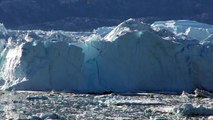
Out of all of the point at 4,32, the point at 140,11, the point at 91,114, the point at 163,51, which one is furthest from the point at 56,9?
the point at 91,114

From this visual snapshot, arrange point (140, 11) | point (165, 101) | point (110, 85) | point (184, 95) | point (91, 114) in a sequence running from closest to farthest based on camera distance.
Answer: point (91, 114) < point (165, 101) < point (184, 95) < point (110, 85) < point (140, 11)

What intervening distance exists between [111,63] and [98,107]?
705 centimetres

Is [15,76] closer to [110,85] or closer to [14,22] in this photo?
[110,85]

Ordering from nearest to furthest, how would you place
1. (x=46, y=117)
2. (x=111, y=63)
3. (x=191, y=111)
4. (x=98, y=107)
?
(x=46, y=117), (x=191, y=111), (x=98, y=107), (x=111, y=63)

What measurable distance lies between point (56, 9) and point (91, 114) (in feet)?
128

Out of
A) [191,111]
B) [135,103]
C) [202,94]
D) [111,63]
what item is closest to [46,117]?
[191,111]

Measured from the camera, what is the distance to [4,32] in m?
27.6

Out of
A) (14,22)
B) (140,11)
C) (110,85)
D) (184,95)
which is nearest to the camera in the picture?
(184,95)

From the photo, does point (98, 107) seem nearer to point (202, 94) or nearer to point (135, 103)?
point (135, 103)

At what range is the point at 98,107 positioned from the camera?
17281mm

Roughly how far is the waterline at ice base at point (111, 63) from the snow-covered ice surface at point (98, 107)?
128 centimetres

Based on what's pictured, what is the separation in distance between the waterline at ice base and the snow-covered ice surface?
128cm

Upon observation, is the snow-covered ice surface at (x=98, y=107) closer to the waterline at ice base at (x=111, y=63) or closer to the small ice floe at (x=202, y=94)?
the small ice floe at (x=202, y=94)

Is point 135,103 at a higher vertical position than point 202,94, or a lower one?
lower
